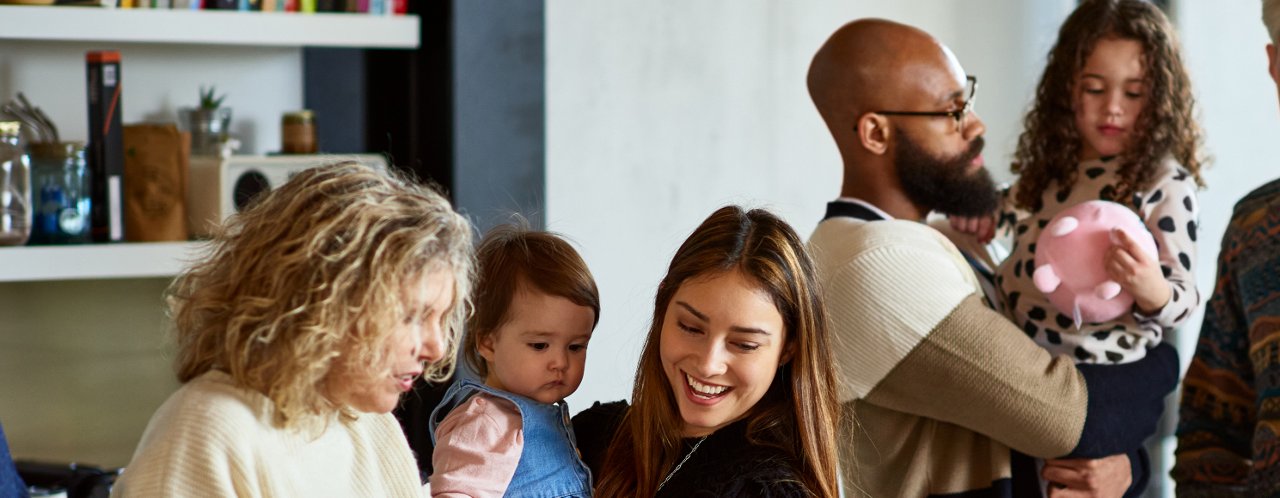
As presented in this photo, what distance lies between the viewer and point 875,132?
2.09 metres

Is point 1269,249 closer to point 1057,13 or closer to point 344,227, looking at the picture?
point 344,227

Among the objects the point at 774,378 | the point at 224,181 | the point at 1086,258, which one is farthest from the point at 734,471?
the point at 224,181

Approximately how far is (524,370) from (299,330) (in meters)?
0.44

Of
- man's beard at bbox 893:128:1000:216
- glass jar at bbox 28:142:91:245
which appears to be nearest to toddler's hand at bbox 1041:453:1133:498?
man's beard at bbox 893:128:1000:216

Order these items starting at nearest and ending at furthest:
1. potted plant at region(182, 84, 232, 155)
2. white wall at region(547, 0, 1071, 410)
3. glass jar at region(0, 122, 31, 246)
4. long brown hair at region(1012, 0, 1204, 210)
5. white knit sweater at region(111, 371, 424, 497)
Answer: white knit sweater at region(111, 371, 424, 497) → long brown hair at region(1012, 0, 1204, 210) → glass jar at region(0, 122, 31, 246) → potted plant at region(182, 84, 232, 155) → white wall at region(547, 0, 1071, 410)

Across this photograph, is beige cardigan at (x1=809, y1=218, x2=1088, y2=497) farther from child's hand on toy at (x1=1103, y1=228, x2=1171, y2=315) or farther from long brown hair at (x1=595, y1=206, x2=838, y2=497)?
long brown hair at (x1=595, y1=206, x2=838, y2=497)

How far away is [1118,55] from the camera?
7.42ft

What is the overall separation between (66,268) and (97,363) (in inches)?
16.8

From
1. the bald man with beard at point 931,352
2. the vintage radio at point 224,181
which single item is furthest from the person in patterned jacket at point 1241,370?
the vintage radio at point 224,181

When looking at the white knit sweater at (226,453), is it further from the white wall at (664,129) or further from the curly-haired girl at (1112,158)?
the white wall at (664,129)

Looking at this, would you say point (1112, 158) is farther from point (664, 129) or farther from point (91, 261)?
point (91, 261)

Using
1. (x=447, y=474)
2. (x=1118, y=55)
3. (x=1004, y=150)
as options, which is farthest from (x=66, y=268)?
(x=1004, y=150)

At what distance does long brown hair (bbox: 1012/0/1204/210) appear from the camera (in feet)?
7.33

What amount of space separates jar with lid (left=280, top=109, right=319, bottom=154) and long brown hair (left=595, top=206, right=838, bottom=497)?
1.51 m
